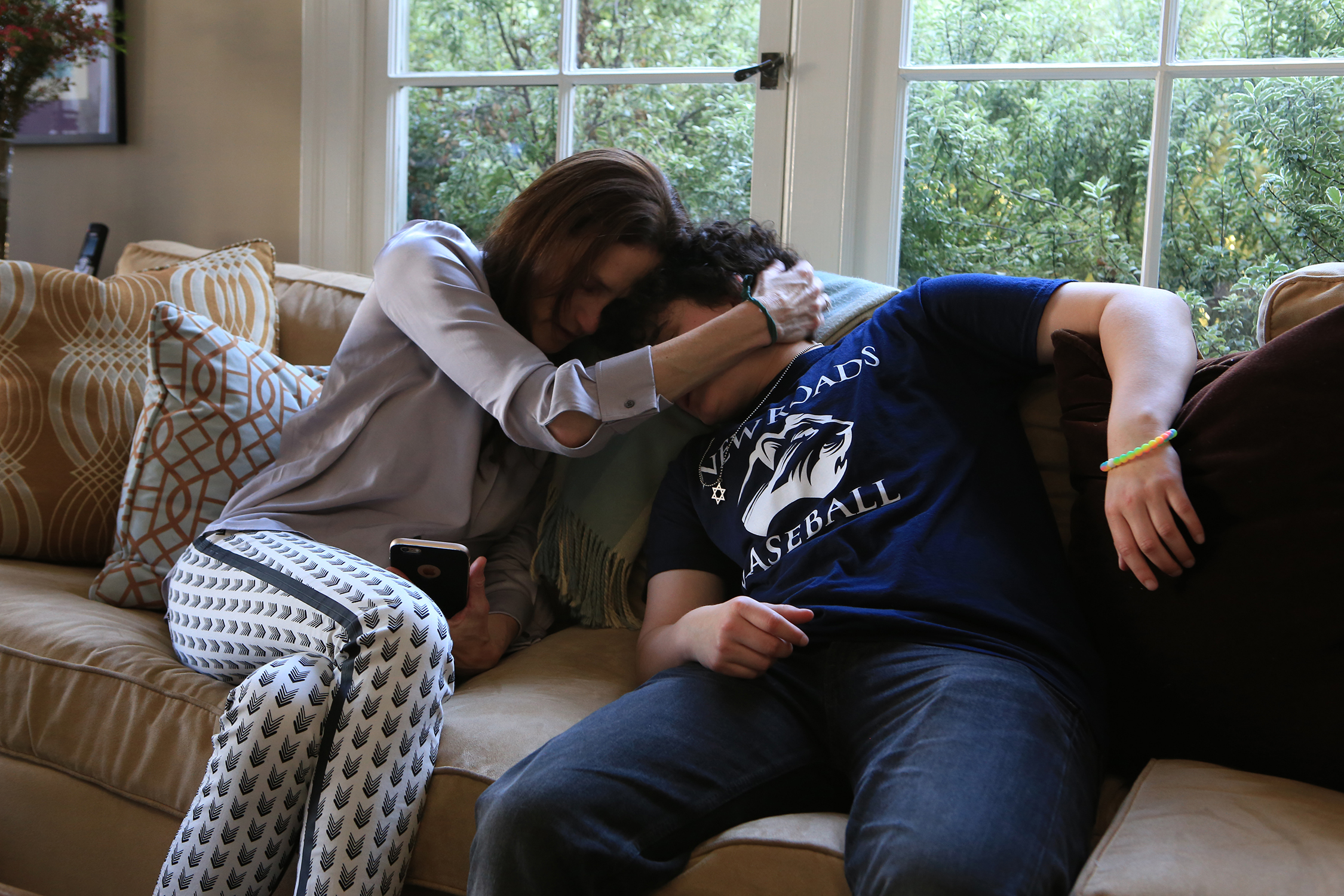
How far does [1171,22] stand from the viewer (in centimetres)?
164

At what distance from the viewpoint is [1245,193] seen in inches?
64.3

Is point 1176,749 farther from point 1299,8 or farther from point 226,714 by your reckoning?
point 1299,8

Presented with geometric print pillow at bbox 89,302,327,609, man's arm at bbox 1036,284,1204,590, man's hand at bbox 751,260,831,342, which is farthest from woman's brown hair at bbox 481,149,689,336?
man's arm at bbox 1036,284,1204,590

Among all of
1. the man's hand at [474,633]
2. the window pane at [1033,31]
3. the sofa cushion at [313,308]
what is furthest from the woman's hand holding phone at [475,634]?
the window pane at [1033,31]

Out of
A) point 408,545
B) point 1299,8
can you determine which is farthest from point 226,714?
point 1299,8

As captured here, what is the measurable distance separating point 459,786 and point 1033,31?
155 centimetres

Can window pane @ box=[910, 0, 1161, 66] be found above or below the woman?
above

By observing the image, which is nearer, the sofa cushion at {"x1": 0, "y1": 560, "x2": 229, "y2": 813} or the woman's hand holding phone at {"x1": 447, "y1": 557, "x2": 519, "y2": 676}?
the sofa cushion at {"x1": 0, "y1": 560, "x2": 229, "y2": 813}

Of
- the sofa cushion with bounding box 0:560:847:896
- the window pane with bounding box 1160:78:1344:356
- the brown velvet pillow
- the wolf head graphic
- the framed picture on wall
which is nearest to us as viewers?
the brown velvet pillow

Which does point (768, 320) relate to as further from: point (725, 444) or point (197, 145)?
point (197, 145)

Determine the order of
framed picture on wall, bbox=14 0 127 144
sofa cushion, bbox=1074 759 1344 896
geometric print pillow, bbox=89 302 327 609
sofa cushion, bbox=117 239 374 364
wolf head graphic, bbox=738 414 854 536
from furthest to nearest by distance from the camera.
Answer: framed picture on wall, bbox=14 0 127 144 → sofa cushion, bbox=117 239 374 364 → geometric print pillow, bbox=89 302 327 609 → wolf head graphic, bbox=738 414 854 536 → sofa cushion, bbox=1074 759 1344 896

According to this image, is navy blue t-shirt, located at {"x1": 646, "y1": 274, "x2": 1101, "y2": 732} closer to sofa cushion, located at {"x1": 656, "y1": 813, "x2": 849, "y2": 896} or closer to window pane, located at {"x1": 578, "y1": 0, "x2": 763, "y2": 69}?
sofa cushion, located at {"x1": 656, "y1": 813, "x2": 849, "y2": 896}

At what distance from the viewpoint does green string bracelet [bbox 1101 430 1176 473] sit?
1.00 meters

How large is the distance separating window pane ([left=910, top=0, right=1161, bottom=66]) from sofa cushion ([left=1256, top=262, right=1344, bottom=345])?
69 centimetres
